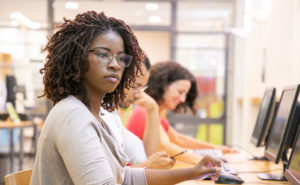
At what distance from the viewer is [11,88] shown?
6098 millimetres

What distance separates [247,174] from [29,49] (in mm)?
5363

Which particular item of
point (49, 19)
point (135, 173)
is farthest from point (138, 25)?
point (135, 173)

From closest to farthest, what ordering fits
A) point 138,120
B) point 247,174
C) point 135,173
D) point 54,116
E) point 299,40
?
point 54,116 < point 135,173 < point 247,174 < point 138,120 < point 299,40

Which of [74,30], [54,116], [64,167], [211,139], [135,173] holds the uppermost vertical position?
[74,30]

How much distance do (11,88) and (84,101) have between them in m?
5.23

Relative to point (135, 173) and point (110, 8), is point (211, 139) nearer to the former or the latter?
point (110, 8)

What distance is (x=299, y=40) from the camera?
3398 millimetres

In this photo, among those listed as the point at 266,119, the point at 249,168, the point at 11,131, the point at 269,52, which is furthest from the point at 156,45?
the point at 249,168

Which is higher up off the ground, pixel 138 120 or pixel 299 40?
pixel 299 40

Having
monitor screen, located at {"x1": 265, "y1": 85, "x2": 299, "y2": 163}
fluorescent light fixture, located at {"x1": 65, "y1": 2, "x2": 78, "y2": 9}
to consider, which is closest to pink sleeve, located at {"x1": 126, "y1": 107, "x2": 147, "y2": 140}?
monitor screen, located at {"x1": 265, "y1": 85, "x2": 299, "y2": 163}

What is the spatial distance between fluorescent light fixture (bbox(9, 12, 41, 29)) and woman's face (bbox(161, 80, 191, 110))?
14.3 ft

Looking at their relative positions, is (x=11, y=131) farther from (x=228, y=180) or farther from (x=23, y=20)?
(x=228, y=180)

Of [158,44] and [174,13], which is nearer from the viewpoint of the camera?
[174,13]

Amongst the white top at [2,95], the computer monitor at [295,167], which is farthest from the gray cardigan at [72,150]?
the white top at [2,95]
